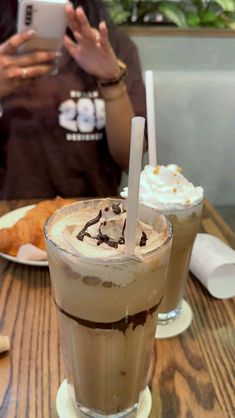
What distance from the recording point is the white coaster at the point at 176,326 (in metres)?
0.76

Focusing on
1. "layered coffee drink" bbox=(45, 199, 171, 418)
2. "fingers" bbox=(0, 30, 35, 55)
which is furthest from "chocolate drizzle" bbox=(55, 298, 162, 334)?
"fingers" bbox=(0, 30, 35, 55)

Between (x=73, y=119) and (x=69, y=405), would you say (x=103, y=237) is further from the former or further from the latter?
(x=73, y=119)

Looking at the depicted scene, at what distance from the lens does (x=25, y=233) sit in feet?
3.18

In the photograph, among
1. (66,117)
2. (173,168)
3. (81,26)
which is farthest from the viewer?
(66,117)

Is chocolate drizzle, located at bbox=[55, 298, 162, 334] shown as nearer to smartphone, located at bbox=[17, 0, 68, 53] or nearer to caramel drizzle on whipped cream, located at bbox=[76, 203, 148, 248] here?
caramel drizzle on whipped cream, located at bbox=[76, 203, 148, 248]

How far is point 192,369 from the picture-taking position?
687mm

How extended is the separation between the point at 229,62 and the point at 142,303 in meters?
1.16

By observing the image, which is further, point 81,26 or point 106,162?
point 106,162

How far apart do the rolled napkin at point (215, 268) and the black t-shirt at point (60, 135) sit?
63 cm

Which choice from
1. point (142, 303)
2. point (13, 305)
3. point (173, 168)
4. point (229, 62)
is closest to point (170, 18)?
point (229, 62)

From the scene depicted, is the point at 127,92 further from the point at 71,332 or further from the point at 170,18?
the point at 71,332

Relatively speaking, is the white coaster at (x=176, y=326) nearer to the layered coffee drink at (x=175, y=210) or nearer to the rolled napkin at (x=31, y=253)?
the layered coffee drink at (x=175, y=210)

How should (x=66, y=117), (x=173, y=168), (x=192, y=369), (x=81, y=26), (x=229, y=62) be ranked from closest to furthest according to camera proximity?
1. (x=192, y=369)
2. (x=173, y=168)
3. (x=81, y=26)
4. (x=66, y=117)
5. (x=229, y=62)

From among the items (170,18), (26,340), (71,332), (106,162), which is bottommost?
(106,162)
